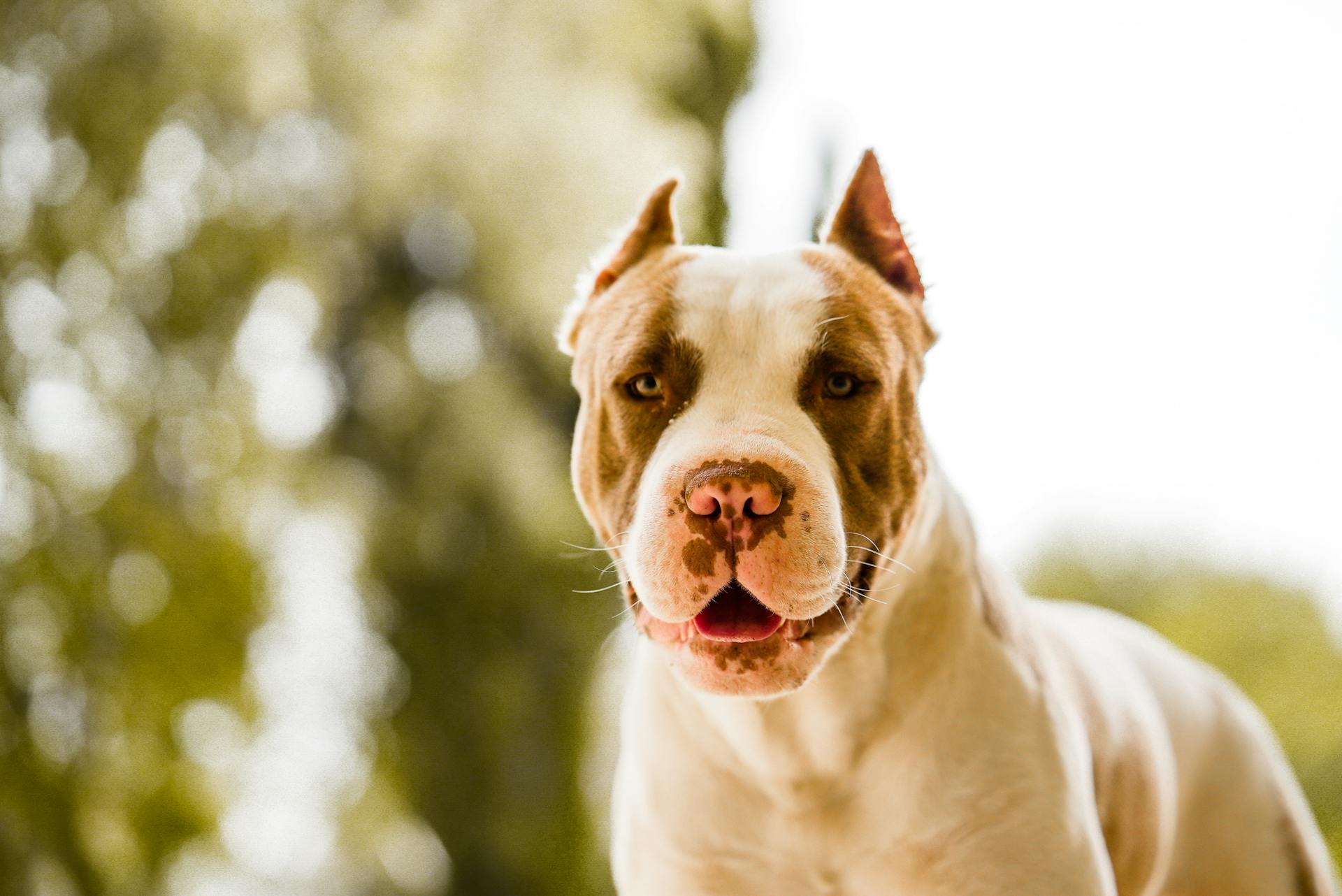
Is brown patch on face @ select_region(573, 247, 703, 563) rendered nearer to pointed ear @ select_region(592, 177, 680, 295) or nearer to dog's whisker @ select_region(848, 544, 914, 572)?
pointed ear @ select_region(592, 177, 680, 295)

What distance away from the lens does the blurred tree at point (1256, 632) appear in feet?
8.36

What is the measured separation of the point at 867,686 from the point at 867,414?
23 centimetres

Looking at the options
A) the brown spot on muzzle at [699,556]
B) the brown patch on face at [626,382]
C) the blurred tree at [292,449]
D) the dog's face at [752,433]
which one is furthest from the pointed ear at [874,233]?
the blurred tree at [292,449]

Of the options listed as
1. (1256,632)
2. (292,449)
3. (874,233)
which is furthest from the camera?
(292,449)

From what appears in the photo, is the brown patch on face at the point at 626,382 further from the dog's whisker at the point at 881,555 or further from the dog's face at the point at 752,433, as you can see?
the dog's whisker at the point at 881,555

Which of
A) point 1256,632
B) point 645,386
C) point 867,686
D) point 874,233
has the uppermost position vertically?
point 874,233

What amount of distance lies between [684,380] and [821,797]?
0.36 meters

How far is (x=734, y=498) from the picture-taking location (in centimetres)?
86

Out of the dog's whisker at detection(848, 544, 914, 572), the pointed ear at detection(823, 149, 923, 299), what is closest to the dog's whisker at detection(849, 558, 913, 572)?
the dog's whisker at detection(848, 544, 914, 572)

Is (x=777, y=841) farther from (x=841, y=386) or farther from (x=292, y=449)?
(x=292, y=449)

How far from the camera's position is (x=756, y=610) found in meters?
0.95

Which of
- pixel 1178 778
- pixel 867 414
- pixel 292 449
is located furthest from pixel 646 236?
pixel 292 449

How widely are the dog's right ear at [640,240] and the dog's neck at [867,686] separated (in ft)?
1.09

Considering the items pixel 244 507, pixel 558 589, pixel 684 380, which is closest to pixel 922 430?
pixel 684 380
